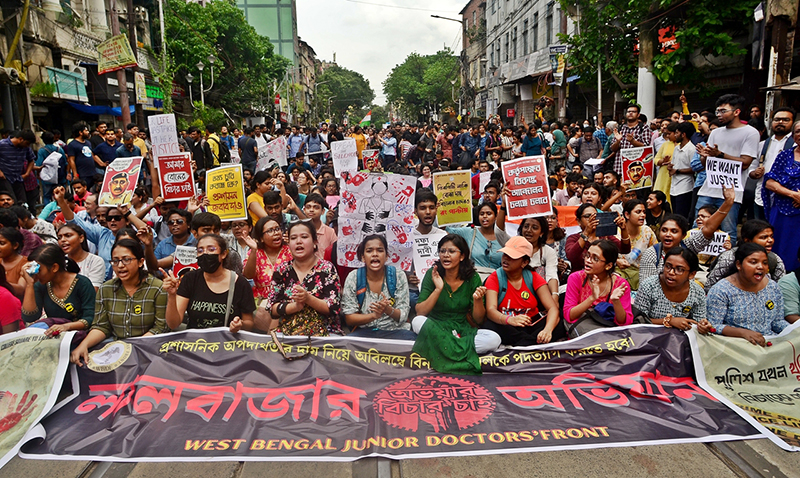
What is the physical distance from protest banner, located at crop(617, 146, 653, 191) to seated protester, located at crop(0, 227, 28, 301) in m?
7.82

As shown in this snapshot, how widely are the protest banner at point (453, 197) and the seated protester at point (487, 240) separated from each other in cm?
64

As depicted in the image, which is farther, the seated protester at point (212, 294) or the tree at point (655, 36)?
the tree at point (655, 36)

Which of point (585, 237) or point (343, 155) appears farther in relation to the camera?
point (343, 155)

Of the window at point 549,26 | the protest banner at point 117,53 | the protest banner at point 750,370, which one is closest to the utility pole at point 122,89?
the protest banner at point 117,53

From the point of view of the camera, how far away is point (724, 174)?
21.1 feet

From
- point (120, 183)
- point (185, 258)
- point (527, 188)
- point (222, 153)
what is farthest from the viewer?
point (222, 153)

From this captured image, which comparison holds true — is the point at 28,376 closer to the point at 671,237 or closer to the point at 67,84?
the point at 671,237

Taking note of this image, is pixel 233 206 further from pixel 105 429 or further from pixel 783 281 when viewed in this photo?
pixel 783 281

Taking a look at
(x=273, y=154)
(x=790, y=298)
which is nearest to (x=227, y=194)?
(x=273, y=154)

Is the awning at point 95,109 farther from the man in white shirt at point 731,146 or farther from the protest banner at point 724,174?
the protest banner at point 724,174

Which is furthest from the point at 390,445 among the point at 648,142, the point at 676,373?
the point at 648,142

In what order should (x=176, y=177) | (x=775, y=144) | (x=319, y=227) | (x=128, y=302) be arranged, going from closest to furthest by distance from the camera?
(x=128, y=302) → (x=775, y=144) → (x=319, y=227) → (x=176, y=177)

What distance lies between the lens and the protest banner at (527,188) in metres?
6.17

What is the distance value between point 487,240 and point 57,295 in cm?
395
